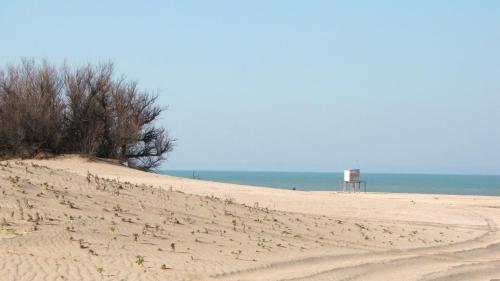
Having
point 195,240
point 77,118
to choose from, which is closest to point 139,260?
point 195,240

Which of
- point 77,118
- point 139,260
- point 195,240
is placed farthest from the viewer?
point 77,118

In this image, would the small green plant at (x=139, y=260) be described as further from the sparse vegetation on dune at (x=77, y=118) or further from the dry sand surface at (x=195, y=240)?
the sparse vegetation on dune at (x=77, y=118)

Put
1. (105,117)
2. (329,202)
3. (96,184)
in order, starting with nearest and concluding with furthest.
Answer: (96,184) → (329,202) → (105,117)

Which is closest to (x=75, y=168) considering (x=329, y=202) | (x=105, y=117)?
(x=105, y=117)

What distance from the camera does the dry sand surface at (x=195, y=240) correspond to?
12.7m

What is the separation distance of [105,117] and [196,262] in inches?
1147

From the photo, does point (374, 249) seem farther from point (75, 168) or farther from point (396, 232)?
point (75, 168)

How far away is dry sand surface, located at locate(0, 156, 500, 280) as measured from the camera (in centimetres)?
1273

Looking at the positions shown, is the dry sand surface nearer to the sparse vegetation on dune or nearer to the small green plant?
the small green plant

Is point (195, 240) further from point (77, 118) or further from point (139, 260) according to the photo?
point (77, 118)

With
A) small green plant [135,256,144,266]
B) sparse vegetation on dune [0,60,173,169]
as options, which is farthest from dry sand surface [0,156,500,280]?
sparse vegetation on dune [0,60,173,169]

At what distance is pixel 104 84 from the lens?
42406 mm

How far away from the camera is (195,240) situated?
15680 mm

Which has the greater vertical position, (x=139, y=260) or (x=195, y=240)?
(x=195, y=240)
